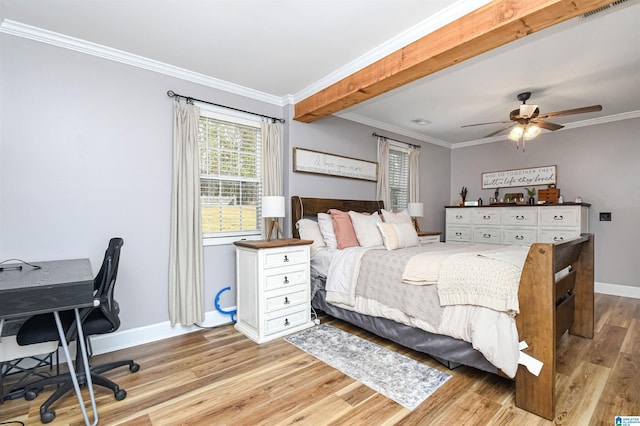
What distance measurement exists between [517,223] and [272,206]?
4.02 metres

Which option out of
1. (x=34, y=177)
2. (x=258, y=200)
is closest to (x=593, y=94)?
(x=258, y=200)

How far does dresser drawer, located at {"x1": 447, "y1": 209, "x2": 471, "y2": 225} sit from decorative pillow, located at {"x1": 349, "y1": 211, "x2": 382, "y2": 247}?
275 centimetres

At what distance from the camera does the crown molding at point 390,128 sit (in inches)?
171

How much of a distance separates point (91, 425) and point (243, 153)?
2624 millimetres

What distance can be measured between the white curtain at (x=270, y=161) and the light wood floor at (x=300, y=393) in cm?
161

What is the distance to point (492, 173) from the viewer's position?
18.5 ft

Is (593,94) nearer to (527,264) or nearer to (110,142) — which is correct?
(527,264)

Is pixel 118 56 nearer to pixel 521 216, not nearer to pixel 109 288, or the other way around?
pixel 109 288

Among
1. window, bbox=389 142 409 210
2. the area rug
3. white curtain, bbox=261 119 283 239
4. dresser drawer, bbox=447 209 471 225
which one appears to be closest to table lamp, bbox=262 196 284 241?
white curtain, bbox=261 119 283 239

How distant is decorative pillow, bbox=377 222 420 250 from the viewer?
3.21m

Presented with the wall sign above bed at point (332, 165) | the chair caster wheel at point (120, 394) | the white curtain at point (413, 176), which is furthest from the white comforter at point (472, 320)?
the white curtain at point (413, 176)

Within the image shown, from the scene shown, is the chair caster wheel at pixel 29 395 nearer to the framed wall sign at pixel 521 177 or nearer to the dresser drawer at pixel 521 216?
the dresser drawer at pixel 521 216

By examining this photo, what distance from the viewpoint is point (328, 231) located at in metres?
3.45

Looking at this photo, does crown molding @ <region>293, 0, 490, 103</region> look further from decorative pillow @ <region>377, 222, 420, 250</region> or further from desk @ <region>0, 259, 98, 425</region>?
desk @ <region>0, 259, 98, 425</region>
